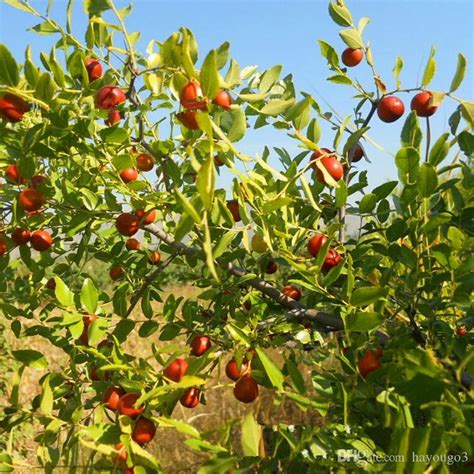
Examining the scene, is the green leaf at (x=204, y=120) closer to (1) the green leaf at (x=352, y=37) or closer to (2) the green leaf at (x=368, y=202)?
(2) the green leaf at (x=368, y=202)

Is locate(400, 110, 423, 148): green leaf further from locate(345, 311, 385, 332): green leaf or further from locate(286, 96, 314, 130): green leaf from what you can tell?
locate(345, 311, 385, 332): green leaf

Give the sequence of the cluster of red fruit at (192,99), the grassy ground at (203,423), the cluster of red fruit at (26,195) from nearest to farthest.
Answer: the cluster of red fruit at (192,99) < the cluster of red fruit at (26,195) < the grassy ground at (203,423)

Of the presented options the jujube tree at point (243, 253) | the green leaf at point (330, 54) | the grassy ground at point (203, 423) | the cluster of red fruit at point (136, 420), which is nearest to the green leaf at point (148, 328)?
the jujube tree at point (243, 253)

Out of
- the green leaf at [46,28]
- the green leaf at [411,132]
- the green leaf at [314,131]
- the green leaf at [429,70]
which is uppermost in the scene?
the green leaf at [46,28]

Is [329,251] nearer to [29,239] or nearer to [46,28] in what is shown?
[29,239]

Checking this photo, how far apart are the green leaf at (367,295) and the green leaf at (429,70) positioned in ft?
1.67

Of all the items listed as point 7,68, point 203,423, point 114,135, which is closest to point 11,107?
point 7,68

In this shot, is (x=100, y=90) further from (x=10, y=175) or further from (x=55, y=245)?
(x=55, y=245)

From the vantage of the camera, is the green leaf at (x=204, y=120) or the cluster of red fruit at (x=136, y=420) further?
the cluster of red fruit at (x=136, y=420)

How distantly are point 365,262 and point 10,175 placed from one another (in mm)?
728

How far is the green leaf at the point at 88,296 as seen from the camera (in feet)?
3.25

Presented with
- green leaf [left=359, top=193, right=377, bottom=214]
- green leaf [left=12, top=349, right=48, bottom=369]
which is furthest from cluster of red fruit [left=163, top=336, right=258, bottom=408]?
green leaf [left=359, top=193, right=377, bottom=214]

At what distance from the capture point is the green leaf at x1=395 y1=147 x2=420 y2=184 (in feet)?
2.90

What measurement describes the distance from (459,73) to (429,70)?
63 millimetres
